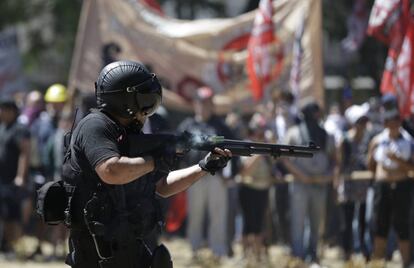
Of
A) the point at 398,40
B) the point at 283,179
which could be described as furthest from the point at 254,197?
the point at 398,40

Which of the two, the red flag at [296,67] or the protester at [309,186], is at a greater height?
the red flag at [296,67]

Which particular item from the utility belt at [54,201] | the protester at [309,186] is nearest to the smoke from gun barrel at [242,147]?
the utility belt at [54,201]

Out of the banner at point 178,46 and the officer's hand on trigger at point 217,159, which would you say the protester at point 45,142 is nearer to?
the banner at point 178,46

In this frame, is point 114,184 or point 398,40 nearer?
point 114,184

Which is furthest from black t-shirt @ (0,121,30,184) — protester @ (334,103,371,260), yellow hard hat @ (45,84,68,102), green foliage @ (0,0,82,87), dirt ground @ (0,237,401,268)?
green foliage @ (0,0,82,87)

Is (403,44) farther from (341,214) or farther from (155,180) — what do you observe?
(155,180)

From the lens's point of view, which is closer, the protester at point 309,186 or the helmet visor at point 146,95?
the helmet visor at point 146,95

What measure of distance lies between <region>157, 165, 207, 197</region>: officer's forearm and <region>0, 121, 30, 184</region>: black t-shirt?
7.33 metres

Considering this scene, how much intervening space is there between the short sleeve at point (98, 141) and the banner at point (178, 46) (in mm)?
8152

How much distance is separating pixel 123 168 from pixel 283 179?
752cm

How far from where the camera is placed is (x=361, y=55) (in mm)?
21094

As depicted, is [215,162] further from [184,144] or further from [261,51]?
[261,51]

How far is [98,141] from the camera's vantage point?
19.0 feet

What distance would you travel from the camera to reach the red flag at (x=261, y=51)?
13453mm
